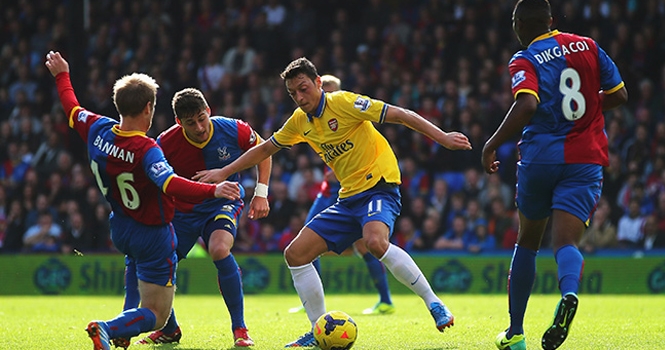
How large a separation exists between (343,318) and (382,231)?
798 millimetres

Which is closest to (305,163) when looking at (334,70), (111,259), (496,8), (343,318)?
(334,70)

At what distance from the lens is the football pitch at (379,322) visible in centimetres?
699

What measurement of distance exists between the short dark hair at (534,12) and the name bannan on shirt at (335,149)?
1.90 meters

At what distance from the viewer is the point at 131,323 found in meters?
5.77

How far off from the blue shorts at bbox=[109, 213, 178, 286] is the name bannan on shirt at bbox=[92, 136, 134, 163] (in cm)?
45

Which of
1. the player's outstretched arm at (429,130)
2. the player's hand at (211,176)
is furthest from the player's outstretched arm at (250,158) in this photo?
the player's outstretched arm at (429,130)

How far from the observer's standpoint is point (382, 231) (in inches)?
270

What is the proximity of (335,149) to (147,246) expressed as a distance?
1896 mm

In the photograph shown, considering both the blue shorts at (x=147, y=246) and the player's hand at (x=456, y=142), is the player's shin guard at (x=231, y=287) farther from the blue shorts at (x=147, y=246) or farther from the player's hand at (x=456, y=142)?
the player's hand at (x=456, y=142)

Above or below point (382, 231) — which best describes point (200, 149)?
above

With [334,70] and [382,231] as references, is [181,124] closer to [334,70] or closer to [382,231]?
[382,231]

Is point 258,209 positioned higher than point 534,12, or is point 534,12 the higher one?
point 534,12

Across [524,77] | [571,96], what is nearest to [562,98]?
[571,96]

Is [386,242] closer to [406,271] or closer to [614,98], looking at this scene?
[406,271]
